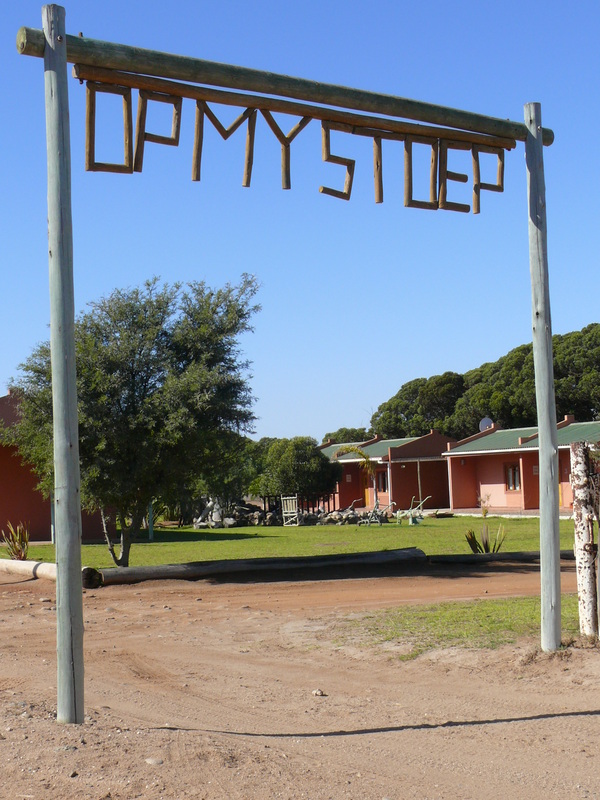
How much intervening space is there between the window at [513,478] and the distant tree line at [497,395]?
1210 centimetres

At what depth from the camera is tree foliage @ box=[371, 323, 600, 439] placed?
54.5 metres

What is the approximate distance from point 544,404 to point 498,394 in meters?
51.3

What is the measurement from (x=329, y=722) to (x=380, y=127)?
4.95 meters

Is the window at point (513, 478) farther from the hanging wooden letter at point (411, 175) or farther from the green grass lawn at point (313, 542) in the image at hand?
the hanging wooden letter at point (411, 175)

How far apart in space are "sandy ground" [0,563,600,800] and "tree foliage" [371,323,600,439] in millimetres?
46331

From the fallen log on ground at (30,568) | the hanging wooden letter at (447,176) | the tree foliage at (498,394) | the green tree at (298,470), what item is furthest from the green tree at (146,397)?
the tree foliage at (498,394)

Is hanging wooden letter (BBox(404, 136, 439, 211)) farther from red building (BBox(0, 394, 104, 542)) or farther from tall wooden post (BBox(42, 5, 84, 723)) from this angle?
red building (BBox(0, 394, 104, 542))

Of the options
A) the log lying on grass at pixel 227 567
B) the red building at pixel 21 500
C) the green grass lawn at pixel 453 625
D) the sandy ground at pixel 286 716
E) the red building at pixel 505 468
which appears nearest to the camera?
the sandy ground at pixel 286 716

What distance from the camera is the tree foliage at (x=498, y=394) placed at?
179ft

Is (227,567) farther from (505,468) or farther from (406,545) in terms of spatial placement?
(505,468)

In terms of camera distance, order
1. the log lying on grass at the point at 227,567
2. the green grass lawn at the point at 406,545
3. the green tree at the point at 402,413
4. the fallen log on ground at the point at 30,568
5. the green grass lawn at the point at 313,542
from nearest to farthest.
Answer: the green grass lawn at the point at 406,545, the log lying on grass at the point at 227,567, the fallen log on ground at the point at 30,568, the green grass lawn at the point at 313,542, the green tree at the point at 402,413

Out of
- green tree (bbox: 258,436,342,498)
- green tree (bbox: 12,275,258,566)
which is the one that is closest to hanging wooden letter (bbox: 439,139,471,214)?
green tree (bbox: 12,275,258,566)

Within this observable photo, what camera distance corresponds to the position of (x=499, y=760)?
16.6ft

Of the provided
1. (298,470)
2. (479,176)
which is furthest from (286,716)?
(298,470)
